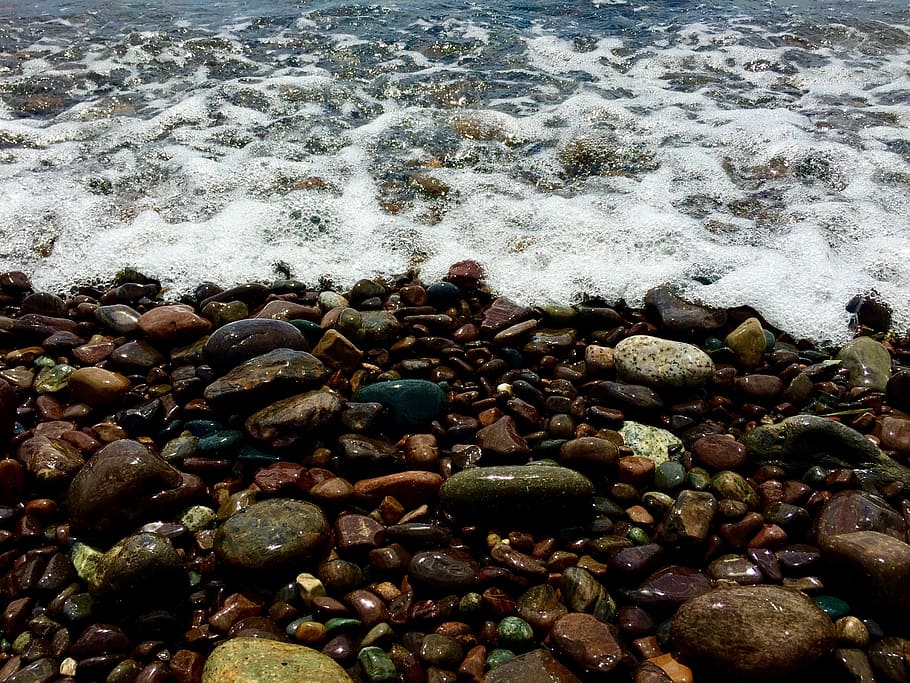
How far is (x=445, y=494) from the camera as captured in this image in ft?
7.88

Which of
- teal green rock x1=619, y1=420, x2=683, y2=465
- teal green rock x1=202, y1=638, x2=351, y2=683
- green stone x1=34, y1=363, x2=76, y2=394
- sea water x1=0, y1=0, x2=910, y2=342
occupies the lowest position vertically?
teal green rock x1=202, y1=638, x2=351, y2=683

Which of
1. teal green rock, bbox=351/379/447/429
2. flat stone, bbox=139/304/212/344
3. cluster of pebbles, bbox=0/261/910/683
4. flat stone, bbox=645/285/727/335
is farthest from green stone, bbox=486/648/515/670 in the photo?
flat stone, bbox=139/304/212/344

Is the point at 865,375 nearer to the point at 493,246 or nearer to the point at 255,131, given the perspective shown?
the point at 493,246

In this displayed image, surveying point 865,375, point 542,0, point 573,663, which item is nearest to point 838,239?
point 865,375

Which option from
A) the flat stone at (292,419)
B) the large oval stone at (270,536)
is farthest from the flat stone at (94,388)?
the large oval stone at (270,536)

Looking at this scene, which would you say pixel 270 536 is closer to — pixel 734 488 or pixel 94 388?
pixel 94 388

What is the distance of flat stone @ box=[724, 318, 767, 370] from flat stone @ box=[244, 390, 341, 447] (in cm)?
225

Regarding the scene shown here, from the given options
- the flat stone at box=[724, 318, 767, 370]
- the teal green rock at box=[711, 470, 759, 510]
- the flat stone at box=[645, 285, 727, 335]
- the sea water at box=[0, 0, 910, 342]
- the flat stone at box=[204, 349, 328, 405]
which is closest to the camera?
the teal green rock at box=[711, 470, 759, 510]

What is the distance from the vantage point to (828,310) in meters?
3.57

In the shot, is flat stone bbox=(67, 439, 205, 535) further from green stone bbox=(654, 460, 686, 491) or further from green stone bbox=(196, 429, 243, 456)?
green stone bbox=(654, 460, 686, 491)

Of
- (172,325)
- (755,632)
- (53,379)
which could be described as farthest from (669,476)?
(53,379)

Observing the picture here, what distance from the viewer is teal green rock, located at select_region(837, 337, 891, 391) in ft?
10.2

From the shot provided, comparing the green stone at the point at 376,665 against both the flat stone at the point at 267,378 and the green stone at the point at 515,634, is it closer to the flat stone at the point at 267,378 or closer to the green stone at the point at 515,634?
the green stone at the point at 515,634

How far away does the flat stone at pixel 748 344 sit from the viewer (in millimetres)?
3229
